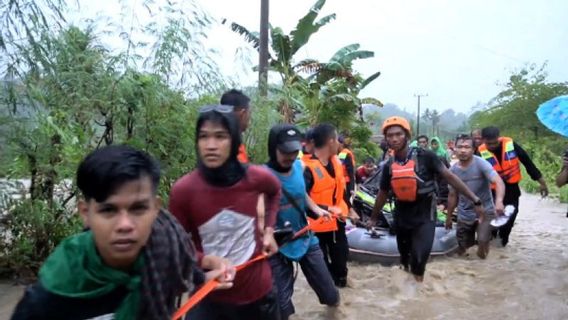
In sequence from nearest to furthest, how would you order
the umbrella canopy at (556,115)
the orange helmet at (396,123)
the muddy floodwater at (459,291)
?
the orange helmet at (396,123) < the muddy floodwater at (459,291) < the umbrella canopy at (556,115)

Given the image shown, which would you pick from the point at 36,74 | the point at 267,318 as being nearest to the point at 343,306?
the point at 267,318

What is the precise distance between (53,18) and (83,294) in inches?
148

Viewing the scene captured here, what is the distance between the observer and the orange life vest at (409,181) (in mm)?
5051

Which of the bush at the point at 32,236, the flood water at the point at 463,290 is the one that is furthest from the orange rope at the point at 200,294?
the bush at the point at 32,236

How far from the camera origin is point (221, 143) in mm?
2666

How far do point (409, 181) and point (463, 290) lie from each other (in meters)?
1.73

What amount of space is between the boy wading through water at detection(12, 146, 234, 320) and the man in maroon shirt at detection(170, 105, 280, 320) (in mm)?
856

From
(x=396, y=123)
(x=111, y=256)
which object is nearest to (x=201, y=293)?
(x=111, y=256)

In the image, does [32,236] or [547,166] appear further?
[547,166]

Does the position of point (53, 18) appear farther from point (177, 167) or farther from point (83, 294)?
point (83, 294)

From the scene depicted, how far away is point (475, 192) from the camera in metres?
7.02

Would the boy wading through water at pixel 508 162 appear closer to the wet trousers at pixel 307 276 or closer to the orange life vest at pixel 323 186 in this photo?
the orange life vest at pixel 323 186

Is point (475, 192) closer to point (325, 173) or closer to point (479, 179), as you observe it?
point (479, 179)

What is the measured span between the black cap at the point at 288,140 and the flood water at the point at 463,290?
1.85 metres
